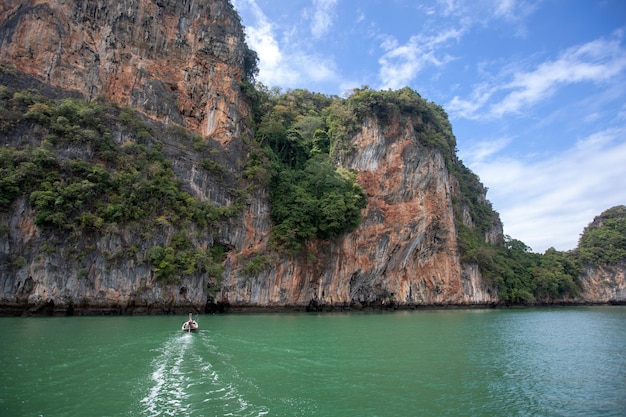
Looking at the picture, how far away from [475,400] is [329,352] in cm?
616

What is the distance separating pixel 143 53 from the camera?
34562 mm

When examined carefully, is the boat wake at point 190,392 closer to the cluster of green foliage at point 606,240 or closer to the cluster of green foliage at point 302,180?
the cluster of green foliage at point 302,180

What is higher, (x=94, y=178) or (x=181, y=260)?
(x=94, y=178)

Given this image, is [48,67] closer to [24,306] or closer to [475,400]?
[24,306]

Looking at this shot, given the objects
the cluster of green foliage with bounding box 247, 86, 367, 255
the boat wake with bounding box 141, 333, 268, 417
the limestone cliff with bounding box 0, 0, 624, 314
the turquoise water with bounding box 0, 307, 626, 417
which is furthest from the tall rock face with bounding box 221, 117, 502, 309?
the boat wake with bounding box 141, 333, 268, 417

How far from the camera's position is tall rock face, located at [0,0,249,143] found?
1201 inches

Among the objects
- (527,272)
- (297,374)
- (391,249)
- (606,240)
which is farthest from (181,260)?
(606,240)

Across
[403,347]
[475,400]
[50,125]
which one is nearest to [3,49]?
[50,125]

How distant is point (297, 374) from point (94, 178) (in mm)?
22304

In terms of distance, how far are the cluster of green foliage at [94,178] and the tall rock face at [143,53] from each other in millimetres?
3004

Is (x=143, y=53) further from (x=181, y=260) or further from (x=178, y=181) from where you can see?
(x=181, y=260)

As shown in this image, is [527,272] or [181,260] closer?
[181,260]

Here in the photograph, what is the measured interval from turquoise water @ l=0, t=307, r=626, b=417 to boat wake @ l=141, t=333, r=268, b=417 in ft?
0.08

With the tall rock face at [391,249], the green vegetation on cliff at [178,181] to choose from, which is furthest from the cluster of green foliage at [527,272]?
the tall rock face at [391,249]
